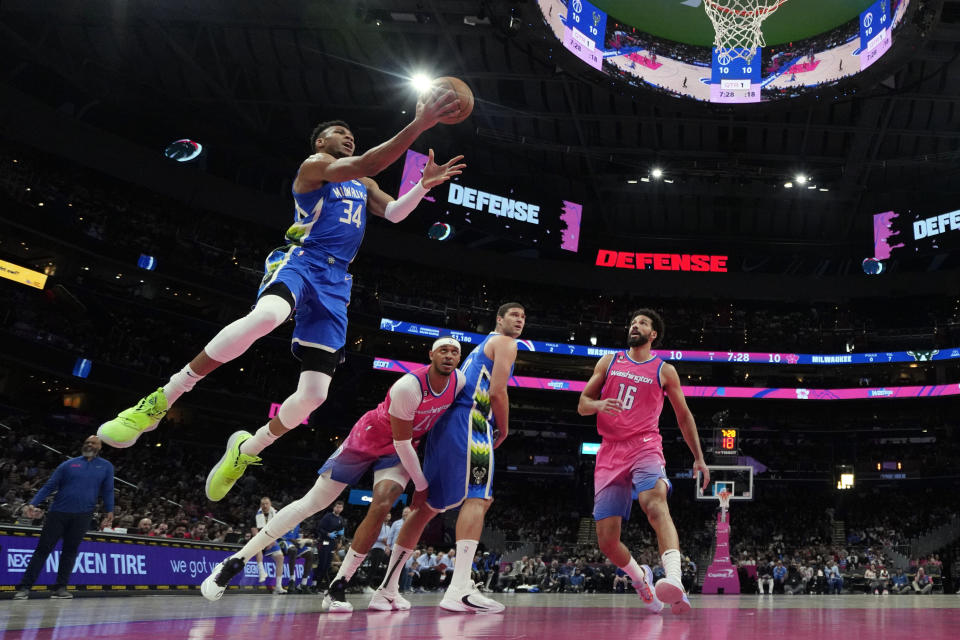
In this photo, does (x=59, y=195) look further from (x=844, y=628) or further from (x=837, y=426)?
(x=837, y=426)

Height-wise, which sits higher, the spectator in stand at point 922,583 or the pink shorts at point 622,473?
the pink shorts at point 622,473

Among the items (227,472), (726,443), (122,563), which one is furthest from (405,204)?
(726,443)

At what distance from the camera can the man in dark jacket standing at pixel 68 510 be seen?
7.53 meters

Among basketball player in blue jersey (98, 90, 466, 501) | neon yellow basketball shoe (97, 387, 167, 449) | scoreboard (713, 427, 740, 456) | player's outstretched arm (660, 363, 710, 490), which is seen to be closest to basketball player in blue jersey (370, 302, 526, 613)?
basketball player in blue jersey (98, 90, 466, 501)

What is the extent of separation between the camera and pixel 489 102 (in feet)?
84.5

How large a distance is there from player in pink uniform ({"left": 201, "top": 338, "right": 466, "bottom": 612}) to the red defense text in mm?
32108

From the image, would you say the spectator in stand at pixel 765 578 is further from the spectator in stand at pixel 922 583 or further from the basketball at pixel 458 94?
the basketball at pixel 458 94

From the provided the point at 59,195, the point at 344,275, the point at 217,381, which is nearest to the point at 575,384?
the point at 217,381

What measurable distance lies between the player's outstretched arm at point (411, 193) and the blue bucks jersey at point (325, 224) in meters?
0.26

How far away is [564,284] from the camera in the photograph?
38.3 m

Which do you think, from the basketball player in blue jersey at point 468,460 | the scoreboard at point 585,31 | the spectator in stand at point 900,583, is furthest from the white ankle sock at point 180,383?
the spectator in stand at point 900,583

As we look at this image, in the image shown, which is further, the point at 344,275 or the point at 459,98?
the point at 344,275

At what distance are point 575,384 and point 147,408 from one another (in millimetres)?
30767

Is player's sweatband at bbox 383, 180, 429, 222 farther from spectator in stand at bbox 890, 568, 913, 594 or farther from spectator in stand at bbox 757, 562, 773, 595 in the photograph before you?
spectator in stand at bbox 890, 568, 913, 594
